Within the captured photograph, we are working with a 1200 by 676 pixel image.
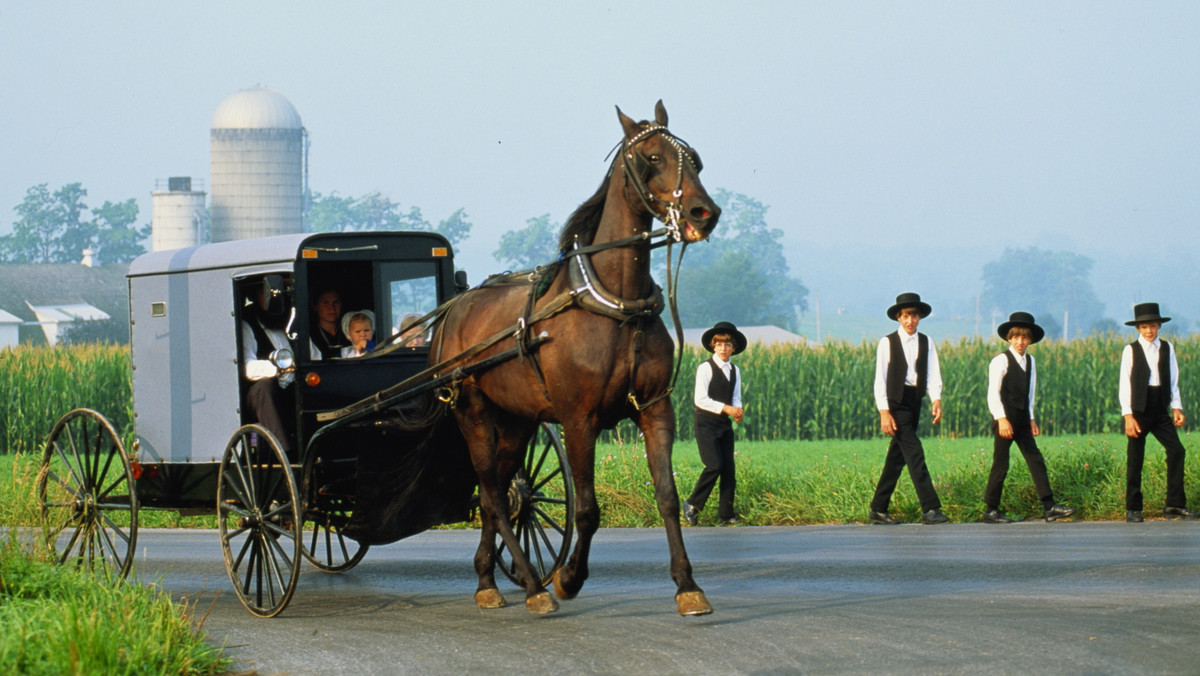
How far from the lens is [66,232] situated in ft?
400

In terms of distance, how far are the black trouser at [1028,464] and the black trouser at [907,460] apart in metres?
0.50

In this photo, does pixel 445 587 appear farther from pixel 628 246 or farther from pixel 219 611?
pixel 628 246

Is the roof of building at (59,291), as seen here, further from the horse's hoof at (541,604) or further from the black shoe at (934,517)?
the horse's hoof at (541,604)

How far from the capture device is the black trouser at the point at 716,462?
13.8 m

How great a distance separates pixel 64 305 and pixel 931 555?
280 ft

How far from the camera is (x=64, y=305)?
88.4m

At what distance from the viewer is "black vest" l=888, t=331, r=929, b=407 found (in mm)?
13289

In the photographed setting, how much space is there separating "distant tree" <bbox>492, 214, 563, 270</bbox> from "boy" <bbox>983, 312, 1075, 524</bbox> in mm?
117812

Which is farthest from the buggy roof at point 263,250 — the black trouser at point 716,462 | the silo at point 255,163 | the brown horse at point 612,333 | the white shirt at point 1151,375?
the silo at point 255,163

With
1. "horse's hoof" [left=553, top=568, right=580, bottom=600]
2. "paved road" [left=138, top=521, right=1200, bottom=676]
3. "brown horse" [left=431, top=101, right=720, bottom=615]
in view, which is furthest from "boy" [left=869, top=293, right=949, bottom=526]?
"brown horse" [left=431, top=101, right=720, bottom=615]

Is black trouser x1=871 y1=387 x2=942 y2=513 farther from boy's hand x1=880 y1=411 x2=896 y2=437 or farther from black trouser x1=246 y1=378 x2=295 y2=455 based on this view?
black trouser x1=246 y1=378 x2=295 y2=455

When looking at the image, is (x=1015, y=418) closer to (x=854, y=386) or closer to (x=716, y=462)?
(x=716, y=462)

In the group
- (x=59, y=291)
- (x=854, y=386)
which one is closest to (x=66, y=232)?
(x=59, y=291)

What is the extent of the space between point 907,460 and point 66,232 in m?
119
